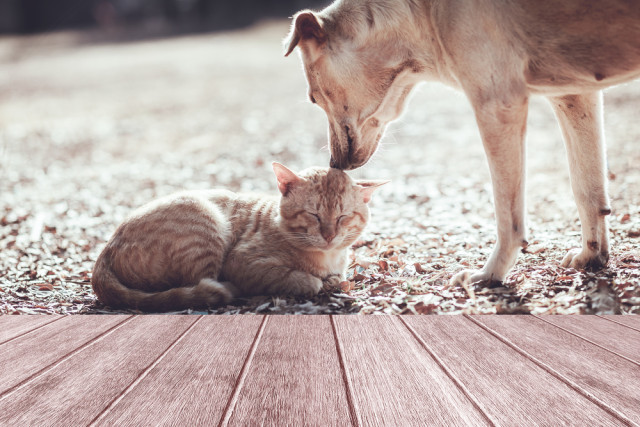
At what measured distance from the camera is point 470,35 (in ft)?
9.14

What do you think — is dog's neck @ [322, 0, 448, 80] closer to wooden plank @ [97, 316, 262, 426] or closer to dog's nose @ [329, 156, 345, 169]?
dog's nose @ [329, 156, 345, 169]

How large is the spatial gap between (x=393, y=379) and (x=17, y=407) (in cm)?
106

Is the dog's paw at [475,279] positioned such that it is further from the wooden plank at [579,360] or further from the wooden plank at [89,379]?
the wooden plank at [89,379]

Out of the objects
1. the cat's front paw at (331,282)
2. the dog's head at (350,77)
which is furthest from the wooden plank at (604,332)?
the dog's head at (350,77)

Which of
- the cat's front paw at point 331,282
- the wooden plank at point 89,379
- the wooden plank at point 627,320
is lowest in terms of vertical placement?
the wooden plank at point 89,379

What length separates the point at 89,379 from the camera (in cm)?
188

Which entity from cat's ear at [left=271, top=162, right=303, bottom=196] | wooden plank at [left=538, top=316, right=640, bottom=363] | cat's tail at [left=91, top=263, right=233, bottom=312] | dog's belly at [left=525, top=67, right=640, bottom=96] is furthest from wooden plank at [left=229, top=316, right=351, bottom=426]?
dog's belly at [left=525, top=67, right=640, bottom=96]

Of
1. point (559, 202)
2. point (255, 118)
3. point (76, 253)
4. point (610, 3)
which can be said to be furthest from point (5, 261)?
point (255, 118)

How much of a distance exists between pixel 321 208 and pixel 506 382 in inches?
60.5

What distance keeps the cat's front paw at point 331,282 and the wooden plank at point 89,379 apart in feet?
2.96

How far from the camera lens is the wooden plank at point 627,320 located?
2.35m

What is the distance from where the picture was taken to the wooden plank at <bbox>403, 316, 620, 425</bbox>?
5.29 ft

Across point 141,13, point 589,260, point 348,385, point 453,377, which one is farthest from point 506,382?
point 141,13

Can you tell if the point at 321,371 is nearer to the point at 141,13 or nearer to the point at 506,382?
the point at 506,382
